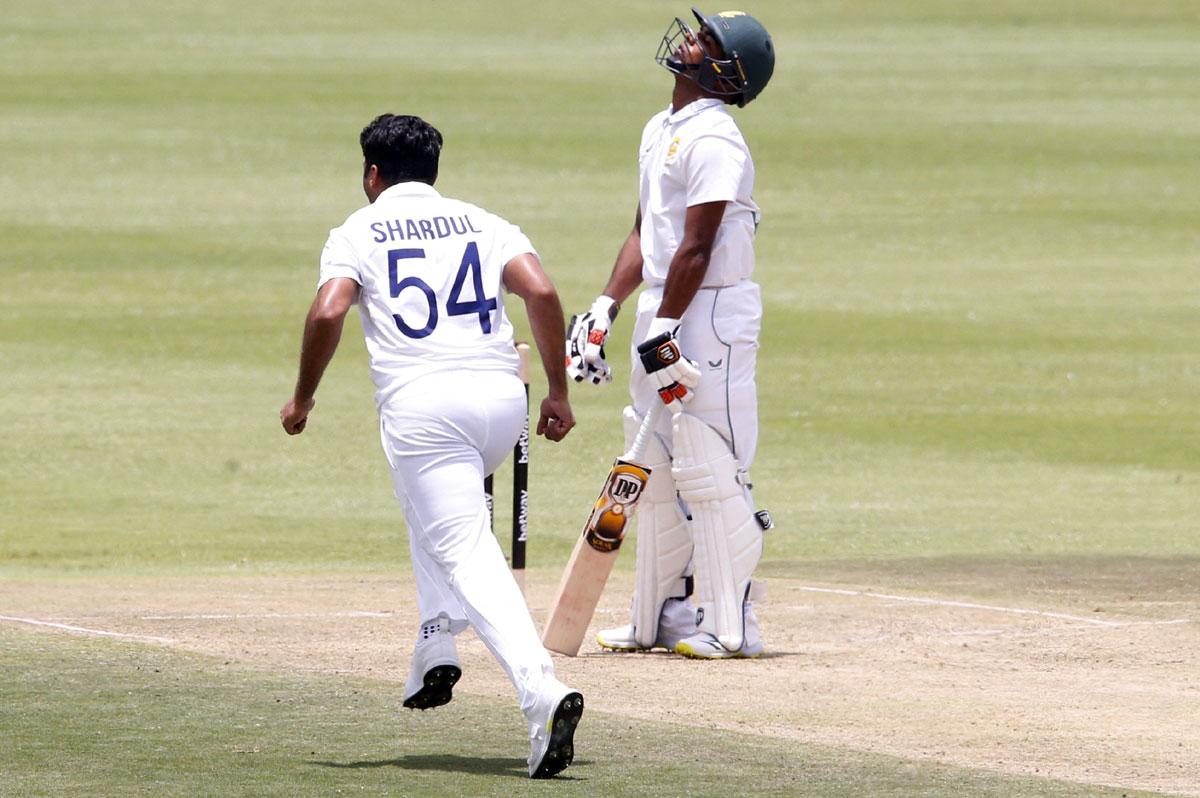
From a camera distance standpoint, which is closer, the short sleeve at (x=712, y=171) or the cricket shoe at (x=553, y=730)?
the cricket shoe at (x=553, y=730)

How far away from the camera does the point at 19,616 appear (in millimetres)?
8961

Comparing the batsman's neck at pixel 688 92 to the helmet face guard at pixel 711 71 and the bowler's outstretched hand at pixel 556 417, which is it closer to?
the helmet face guard at pixel 711 71

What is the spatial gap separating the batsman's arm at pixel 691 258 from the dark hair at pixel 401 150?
142 centimetres

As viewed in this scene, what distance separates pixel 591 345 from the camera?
8.25 metres

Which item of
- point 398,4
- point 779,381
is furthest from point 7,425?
point 398,4

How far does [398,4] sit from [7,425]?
24.8m

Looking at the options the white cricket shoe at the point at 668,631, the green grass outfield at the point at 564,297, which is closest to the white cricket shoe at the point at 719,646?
the white cricket shoe at the point at 668,631

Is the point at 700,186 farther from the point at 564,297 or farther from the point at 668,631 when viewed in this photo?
the point at 564,297

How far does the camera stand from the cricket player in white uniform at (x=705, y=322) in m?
8.09

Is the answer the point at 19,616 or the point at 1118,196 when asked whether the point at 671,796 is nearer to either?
the point at 19,616

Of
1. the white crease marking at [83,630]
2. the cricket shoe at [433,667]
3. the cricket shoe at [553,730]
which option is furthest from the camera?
the white crease marking at [83,630]

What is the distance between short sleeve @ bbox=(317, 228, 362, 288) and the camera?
6.53m

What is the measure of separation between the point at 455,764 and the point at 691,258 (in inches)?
94.0

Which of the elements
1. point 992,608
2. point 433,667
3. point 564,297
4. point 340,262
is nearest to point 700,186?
point 340,262
